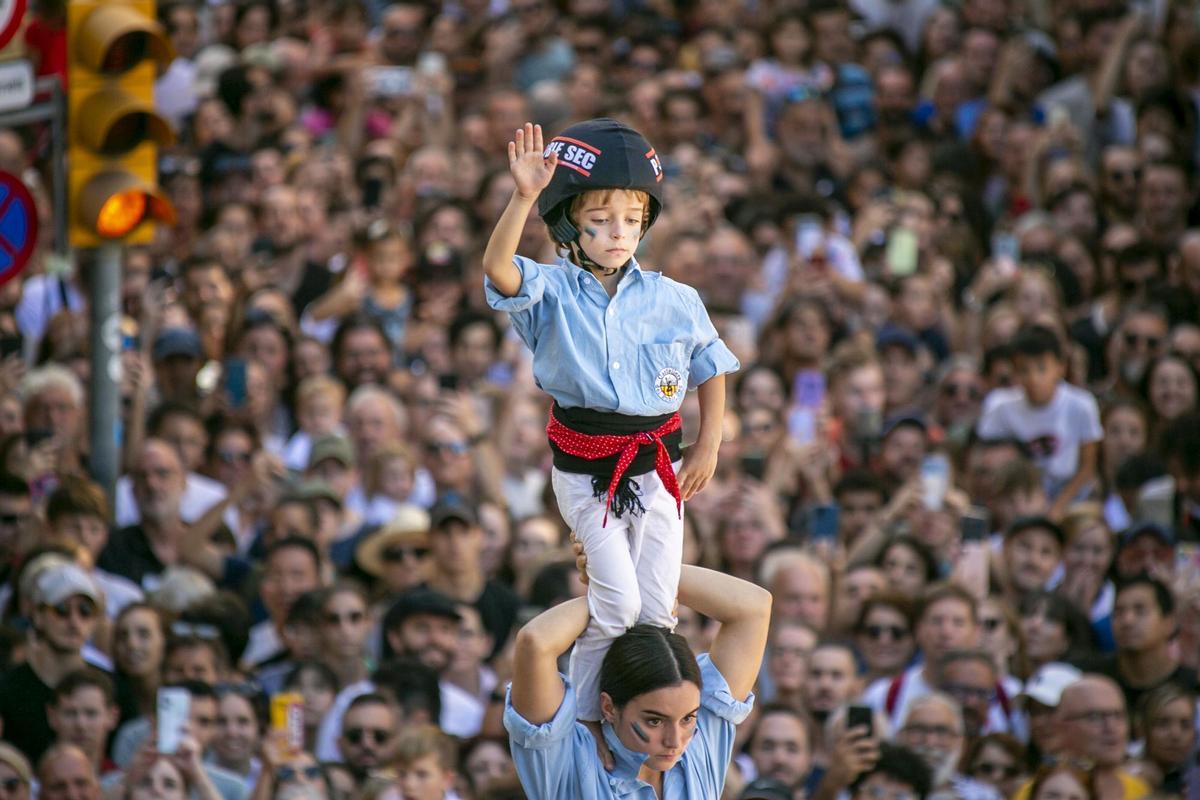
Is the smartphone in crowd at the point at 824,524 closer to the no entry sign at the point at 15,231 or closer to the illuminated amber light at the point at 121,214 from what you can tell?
the illuminated amber light at the point at 121,214

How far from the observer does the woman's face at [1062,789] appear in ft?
26.2

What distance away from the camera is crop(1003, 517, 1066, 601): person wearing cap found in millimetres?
10086

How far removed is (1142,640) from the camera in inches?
363

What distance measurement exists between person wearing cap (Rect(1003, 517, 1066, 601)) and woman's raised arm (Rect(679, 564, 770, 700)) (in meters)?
4.83

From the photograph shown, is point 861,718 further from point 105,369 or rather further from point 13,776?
point 105,369

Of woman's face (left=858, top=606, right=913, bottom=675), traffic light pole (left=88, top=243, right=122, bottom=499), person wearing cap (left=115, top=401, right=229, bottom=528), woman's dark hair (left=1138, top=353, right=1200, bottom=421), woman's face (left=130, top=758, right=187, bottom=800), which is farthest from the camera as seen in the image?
woman's dark hair (left=1138, top=353, right=1200, bottom=421)

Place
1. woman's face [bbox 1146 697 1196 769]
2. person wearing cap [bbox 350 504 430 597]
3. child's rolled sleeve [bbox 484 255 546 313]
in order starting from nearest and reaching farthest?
1. child's rolled sleeve [bbox 484 255 546 313]
2. woman's face [bbox 1146 697 1196 769]
3. person wearing cap [bbox 350 504 430 597]

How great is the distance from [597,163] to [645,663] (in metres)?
1.20

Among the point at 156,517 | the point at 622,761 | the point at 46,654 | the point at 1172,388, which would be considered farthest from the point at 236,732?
the point at 1172,388

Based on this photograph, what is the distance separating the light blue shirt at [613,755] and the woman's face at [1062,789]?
113 inches

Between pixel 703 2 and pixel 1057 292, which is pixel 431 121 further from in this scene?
pixel 1057 292

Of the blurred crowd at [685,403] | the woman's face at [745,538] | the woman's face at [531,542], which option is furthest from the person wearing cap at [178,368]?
the woman's face at [745,538]

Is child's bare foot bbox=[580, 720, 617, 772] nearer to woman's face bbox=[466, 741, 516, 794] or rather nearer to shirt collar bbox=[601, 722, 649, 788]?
shirt collar bbox=[601, 722, 649, 788]

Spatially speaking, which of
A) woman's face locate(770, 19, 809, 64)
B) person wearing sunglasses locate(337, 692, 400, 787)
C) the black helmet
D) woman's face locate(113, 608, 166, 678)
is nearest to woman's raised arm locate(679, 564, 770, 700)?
the black helmet
